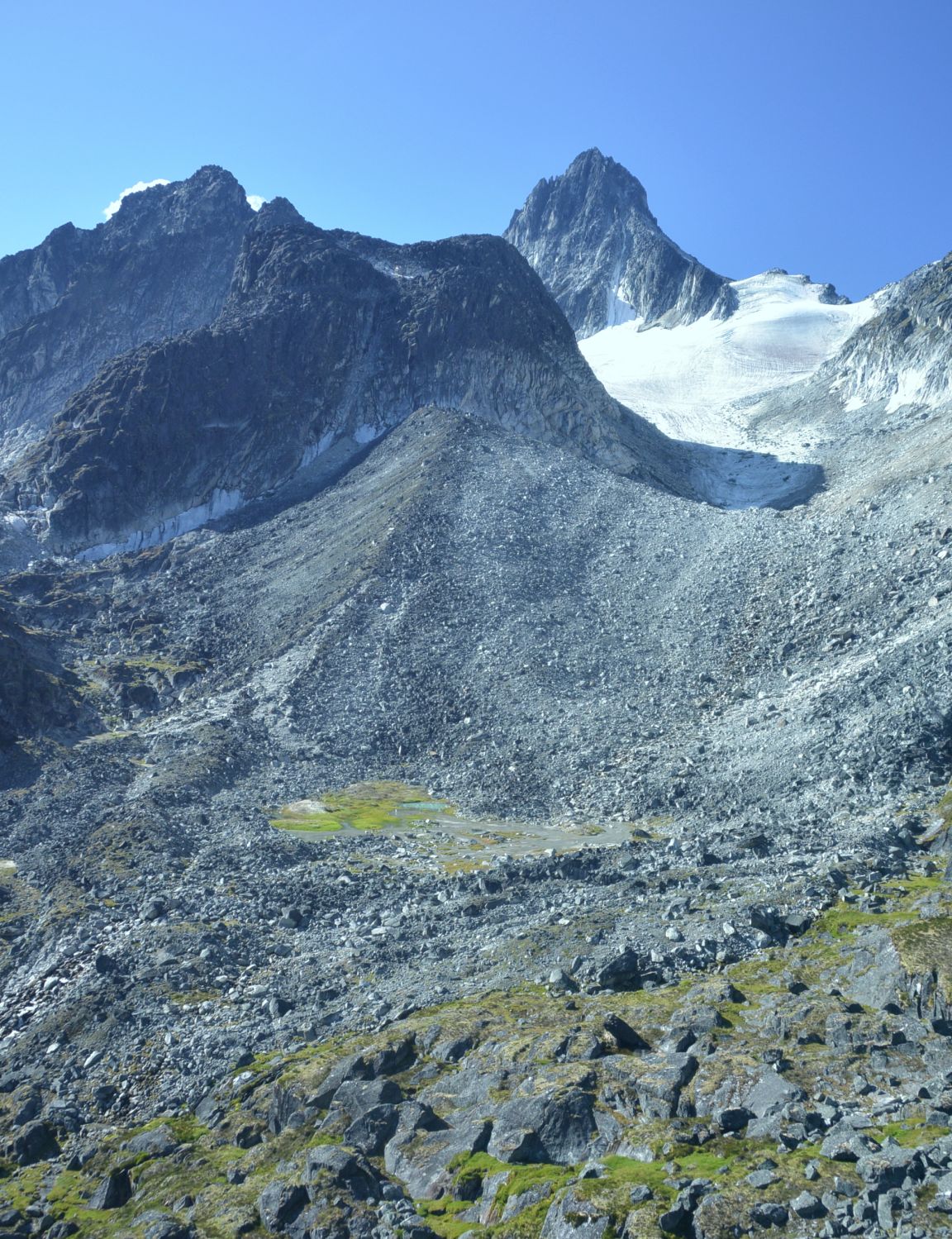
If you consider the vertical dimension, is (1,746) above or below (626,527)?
below

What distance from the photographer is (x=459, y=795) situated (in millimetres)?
57875

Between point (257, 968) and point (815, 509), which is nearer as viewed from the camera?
point (257, 968)

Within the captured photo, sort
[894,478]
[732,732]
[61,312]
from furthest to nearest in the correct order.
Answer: [61,312]
[894,478]
[732,732]

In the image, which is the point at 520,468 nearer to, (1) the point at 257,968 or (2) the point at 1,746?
(2) the point at 1,746

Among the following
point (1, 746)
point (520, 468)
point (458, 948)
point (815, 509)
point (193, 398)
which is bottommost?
point (458, 948)

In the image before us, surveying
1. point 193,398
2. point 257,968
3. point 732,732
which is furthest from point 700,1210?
point 193,398

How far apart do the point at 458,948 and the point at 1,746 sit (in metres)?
38.8

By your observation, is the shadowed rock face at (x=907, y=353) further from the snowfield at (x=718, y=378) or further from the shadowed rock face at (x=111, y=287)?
the shadowed rock face at (x=111, y=287)

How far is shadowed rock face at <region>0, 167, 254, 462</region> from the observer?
6329 inches

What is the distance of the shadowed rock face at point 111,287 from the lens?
527ft

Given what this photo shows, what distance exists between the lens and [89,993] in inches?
1368

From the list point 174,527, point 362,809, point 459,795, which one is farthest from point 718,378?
point 362,809

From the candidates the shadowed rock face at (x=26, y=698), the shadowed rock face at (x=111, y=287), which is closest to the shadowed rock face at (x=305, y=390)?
the shadowed rock face at (x=111, y=287)

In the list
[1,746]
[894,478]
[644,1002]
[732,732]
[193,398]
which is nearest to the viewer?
[644,1002]
